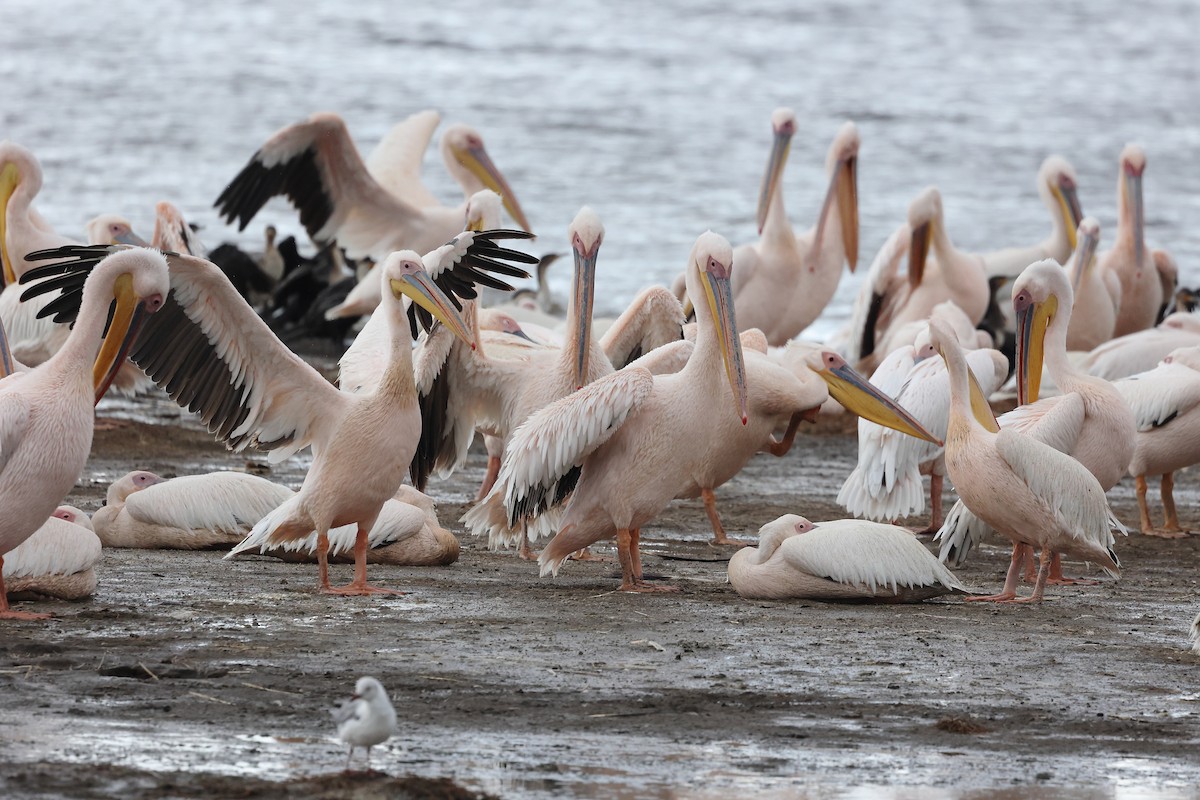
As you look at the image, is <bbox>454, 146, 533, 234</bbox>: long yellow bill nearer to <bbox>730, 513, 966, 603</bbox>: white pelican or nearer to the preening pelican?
the preening pelican

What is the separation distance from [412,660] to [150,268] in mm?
1479

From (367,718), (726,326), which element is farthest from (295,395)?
(367,718)

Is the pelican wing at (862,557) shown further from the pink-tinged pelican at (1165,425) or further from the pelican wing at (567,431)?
the pink-tinged pelican at (1165,425)

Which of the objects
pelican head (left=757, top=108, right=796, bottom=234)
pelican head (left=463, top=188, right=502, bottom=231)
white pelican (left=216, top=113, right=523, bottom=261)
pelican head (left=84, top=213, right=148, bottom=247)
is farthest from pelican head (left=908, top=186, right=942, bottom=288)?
pelican head (left=84, top=213, right=148, bottom=247)

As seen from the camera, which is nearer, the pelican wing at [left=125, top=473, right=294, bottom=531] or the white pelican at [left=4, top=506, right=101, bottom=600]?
the white pelican at [left=4, top=506, right=101, bottom=600]

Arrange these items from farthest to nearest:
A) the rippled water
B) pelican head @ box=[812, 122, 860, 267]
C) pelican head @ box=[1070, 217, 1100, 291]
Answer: the rippled water < pelican head @ box=[812, 122, 860, 267] < pelican head @ box=[1070, 217, 1100, 291]

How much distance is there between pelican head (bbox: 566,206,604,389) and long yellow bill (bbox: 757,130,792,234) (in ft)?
16.3

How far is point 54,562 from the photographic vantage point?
19.0ft

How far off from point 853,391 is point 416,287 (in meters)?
1.83

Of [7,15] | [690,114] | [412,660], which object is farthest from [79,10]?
[412,660]

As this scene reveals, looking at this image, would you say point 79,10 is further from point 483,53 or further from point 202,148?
point 202,148

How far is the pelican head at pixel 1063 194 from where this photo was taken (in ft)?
44.6

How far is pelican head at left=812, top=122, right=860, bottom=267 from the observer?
1287cm

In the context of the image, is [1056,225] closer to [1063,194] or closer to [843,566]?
[1063,194]
